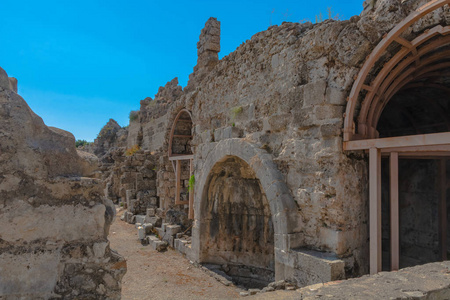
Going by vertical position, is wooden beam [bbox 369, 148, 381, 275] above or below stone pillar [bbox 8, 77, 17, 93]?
below

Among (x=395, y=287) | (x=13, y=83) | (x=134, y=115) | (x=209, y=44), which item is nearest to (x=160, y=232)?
(x=209, y=44)

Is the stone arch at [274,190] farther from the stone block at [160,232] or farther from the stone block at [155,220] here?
the stone block at [155,220]

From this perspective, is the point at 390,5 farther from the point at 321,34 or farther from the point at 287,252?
the point at 287,252

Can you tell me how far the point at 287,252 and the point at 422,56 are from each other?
3198 millimetres

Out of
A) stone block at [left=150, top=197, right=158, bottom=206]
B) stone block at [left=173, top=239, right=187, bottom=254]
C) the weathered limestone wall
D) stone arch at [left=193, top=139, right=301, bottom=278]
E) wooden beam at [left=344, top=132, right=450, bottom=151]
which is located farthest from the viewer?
stone block at [left=150, top=197, right=158, bottom=206]

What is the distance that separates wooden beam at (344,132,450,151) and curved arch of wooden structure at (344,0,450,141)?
151 mm

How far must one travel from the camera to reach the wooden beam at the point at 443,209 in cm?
637

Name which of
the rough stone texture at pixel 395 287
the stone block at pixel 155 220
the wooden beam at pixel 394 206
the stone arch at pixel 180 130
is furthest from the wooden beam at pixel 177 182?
the rough stone texture at pixel 395 287

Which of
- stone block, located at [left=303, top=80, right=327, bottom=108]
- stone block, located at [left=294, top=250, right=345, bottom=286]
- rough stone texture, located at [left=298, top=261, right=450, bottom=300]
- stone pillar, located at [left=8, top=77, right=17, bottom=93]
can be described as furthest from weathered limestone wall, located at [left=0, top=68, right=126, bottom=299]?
stone block, located at [left=303, top=80, right=327, bottom=108]

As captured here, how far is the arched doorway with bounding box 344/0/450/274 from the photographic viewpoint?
11.9 feet

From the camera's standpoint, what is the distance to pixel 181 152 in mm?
10617

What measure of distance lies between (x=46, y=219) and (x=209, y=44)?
30.7ft

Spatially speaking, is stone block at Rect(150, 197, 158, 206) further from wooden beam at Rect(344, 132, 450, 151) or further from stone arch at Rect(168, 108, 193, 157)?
wooden beam at Rect(344, 132, 450, 151)

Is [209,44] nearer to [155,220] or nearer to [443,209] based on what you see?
[155,220]
